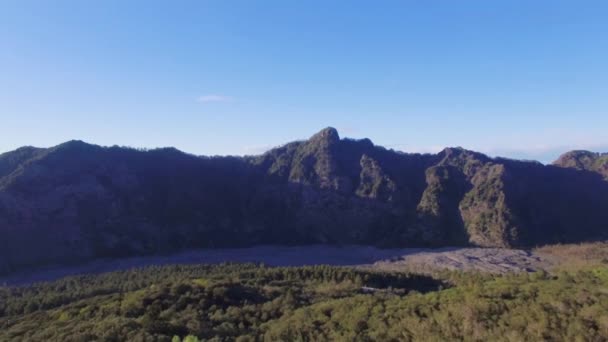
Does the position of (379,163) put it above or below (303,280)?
above

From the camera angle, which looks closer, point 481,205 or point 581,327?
point 581,327

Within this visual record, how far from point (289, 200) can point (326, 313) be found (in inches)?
4703

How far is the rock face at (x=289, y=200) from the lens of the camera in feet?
383

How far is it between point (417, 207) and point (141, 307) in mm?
117718

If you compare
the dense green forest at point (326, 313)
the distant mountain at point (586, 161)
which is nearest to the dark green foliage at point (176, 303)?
the dense green forest at point (326, 313)

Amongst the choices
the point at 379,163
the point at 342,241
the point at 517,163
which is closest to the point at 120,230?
the point at 342,241

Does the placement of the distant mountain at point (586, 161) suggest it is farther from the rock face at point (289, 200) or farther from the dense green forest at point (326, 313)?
the dense green forest at point (326, 313)

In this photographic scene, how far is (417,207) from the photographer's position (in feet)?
479

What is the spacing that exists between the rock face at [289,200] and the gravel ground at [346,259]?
23.4ft

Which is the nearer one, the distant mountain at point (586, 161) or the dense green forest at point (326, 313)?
the dense green forest at point (326, 313)

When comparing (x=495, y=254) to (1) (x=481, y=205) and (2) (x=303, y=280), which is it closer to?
(1) (x=481, y=205)

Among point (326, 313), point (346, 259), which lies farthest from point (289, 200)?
point (326, 313)

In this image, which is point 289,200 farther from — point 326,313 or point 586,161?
point 326,313

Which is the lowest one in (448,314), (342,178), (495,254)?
(495,254)
